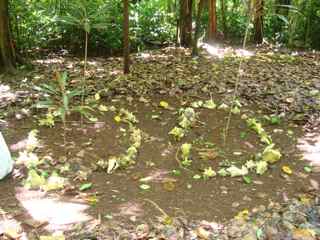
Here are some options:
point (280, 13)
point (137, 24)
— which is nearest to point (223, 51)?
point (137, 24)

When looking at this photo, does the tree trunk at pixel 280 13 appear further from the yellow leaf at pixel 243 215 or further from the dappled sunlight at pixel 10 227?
the dappled sunlight at pixel 10 227

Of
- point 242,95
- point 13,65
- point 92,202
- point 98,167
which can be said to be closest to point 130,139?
point 98,167

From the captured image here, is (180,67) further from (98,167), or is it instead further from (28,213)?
(28,213)

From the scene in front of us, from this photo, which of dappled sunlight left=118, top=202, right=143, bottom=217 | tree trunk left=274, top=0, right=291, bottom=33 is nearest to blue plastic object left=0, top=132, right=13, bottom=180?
dappled sunlight left=118, top=202, right=143, bottom=217

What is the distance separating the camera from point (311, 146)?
13.0ft

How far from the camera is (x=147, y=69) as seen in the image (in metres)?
5.88

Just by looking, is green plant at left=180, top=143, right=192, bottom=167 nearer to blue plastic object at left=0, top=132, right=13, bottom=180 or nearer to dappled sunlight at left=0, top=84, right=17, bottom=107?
blue plastic object at left=0, top=132, right=13, bottom=180

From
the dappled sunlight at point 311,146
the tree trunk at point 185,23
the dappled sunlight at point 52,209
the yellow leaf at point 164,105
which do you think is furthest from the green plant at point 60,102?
the tree trunk at point 185,23

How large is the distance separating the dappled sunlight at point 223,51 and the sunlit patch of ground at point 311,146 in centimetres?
290

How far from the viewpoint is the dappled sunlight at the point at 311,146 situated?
3757mm

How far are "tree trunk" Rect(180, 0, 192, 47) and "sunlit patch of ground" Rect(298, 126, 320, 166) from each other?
396cm

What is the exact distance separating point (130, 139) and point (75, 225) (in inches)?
52.3

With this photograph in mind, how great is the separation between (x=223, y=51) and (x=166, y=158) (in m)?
4.21

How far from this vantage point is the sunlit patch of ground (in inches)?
148
